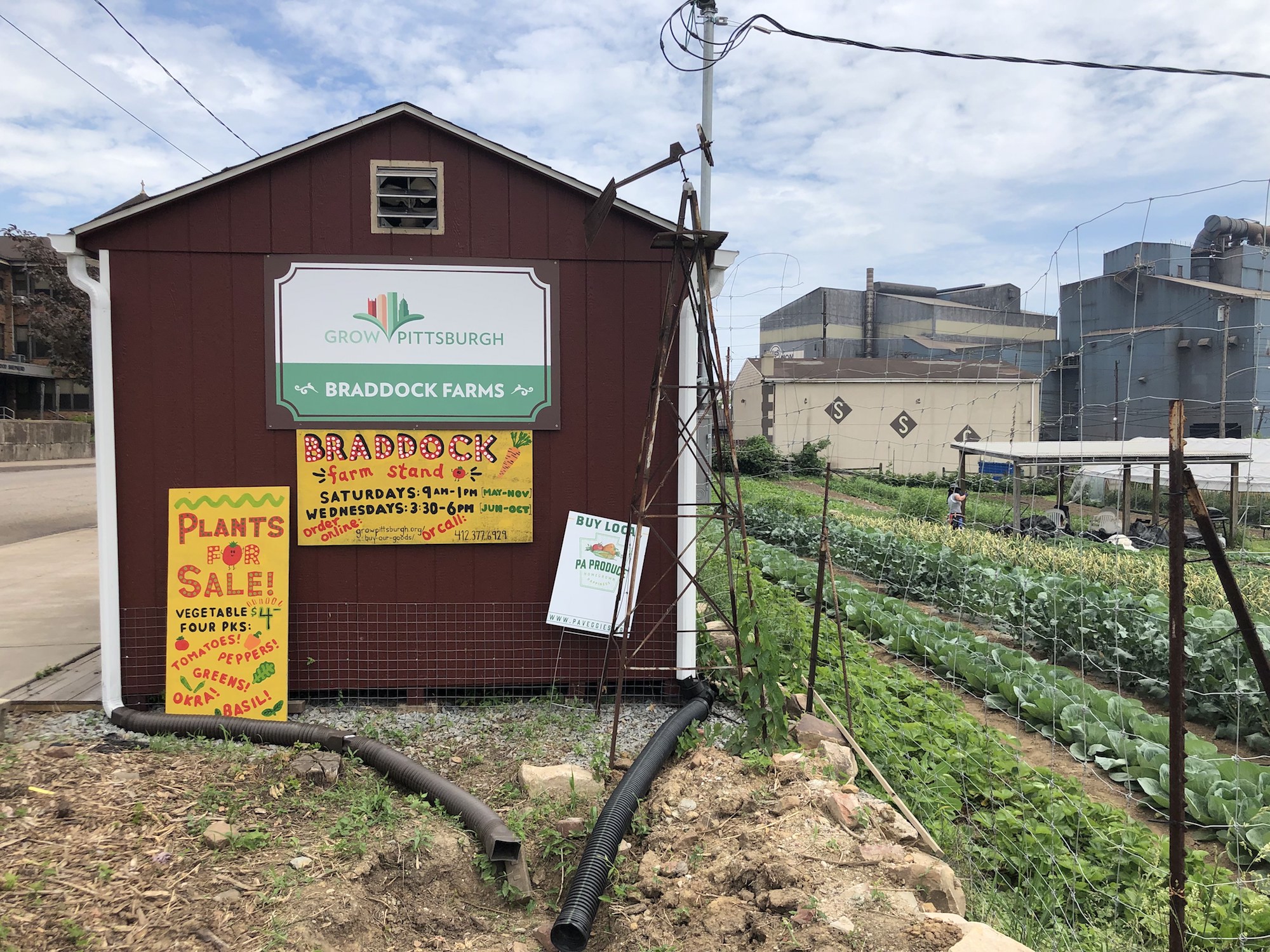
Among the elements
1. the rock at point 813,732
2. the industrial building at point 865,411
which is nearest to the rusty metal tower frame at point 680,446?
the rock at point 813,732

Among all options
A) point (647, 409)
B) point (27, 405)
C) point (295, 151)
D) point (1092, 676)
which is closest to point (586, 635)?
point (647, 409)

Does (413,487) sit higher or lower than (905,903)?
higher

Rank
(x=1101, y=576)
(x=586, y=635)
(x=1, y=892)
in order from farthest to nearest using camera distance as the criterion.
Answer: (x=1101, y=576) < (x=586, y=635) < (x=1, y=892)

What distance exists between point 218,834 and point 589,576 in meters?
2.95

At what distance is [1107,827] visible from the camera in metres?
4.19

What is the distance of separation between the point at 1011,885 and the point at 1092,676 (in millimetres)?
4588

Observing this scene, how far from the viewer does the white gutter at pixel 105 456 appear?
5.58m

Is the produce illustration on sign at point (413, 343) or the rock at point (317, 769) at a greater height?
the produce illustration on sign at point (413, 343)

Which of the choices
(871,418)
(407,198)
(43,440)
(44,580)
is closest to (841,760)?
(407,198)

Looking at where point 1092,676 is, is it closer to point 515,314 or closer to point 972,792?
point 972,792

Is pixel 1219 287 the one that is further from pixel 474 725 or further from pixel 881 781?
pixel 474 725

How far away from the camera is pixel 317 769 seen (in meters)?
4.45

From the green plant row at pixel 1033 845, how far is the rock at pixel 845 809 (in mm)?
625

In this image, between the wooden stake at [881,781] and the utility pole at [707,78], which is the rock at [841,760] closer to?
the wooden stake at [881,781]
